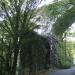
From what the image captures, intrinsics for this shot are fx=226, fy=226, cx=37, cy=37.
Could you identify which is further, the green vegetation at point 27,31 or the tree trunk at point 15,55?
the tree trunk at point 15,55

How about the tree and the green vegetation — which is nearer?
the green vegetation

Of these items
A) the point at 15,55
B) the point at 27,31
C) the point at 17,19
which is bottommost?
the point at 15,55

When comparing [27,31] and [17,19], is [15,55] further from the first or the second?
[17,19]

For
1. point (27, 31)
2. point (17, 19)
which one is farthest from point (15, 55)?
point (17, 19)

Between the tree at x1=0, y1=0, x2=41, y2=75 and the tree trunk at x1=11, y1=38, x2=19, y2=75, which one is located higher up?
the tree at x1=0, y1=0, x2=41, y2=75

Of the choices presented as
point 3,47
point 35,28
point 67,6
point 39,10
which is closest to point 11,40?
point 3,47

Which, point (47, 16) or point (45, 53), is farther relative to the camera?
point (47, 16)

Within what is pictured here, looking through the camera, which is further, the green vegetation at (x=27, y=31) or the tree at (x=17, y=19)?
the tree at (x=17, y=19)

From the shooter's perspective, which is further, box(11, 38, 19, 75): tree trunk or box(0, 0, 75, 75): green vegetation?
box(11, 38, 19, 75): tree trunk

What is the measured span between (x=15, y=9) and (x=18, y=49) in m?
2.00

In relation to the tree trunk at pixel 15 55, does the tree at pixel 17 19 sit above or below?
above

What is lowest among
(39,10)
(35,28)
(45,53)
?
(45,53)

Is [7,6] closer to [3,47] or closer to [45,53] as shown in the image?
[3,47]

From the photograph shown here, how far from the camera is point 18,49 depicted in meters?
11.2
